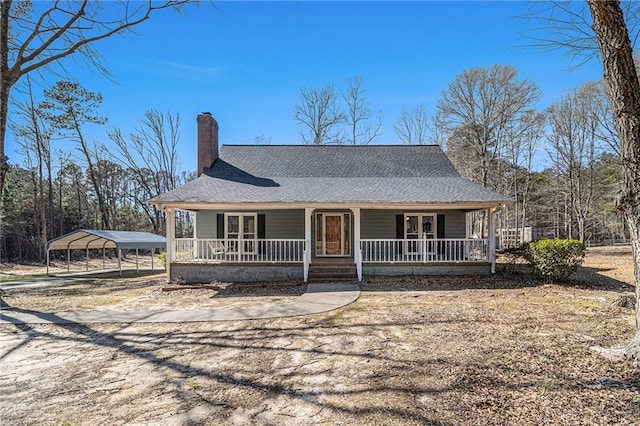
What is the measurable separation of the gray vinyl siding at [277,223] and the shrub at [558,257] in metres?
8.86

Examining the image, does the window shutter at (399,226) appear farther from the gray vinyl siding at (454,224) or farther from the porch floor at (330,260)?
the porch floor at (330,260)

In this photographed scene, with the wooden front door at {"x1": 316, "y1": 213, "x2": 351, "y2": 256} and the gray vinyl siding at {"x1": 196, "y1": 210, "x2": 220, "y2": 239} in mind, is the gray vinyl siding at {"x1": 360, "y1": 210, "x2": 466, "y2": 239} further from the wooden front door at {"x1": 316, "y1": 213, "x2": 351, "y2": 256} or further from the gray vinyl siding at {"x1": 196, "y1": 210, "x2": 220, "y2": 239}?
the gray vinyl siding at {"x1": 196, "y1": 210, "x2": 220, "y2": 239}

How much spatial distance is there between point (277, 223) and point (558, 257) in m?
10.3

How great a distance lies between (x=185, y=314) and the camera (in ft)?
25.6

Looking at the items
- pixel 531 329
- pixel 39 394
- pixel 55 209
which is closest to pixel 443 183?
pixel 531 329

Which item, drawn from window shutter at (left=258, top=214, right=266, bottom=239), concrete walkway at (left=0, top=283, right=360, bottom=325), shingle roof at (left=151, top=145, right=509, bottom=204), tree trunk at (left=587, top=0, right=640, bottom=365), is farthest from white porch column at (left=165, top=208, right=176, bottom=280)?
tree trunk at (left=587, top=0, right=640, bottom=365)

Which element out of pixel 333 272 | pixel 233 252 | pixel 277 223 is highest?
pixel 277 223

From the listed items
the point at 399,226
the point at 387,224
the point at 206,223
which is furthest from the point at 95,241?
the point at 399,226

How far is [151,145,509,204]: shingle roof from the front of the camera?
12.3m

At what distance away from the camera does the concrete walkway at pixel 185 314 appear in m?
7.39

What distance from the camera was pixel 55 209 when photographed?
105 ft

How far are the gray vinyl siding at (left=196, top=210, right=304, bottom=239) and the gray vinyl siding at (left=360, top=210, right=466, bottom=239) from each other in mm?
2783

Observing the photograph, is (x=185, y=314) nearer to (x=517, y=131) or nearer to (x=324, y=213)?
(x=324, y=213)

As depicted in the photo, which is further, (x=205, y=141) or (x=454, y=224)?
(x=205, y=141)
